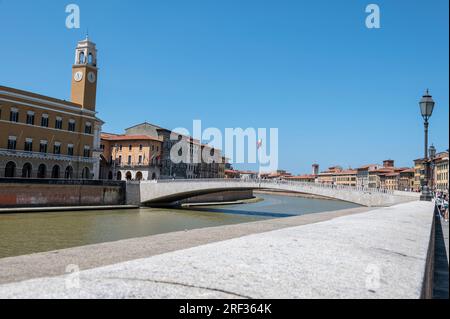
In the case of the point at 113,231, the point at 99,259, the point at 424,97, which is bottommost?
the point at 113,231

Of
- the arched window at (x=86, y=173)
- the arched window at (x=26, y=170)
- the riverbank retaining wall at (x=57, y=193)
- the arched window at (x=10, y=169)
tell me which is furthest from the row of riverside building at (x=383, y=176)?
the arched window at (x=10, y=169)

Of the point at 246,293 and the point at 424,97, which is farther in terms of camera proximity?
the point at 424,97

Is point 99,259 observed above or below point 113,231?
above

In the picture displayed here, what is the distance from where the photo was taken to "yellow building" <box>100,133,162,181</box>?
64.8 metres

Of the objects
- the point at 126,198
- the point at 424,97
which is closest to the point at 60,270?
the point at 424,97

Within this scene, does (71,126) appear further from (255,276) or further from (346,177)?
(346,177)

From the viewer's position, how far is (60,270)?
236 inches

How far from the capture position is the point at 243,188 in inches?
1801

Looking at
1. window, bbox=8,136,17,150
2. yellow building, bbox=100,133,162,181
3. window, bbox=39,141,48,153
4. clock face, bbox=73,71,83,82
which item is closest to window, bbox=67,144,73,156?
window, bbox=39,141,48,153

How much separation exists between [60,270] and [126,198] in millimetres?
42919

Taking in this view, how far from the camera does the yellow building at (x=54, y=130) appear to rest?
39753 mm

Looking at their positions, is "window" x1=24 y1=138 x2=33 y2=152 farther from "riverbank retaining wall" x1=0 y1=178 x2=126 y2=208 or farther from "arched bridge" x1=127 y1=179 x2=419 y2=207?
"arched bridge" x1=127 y1=179 x2=419 y2=207
